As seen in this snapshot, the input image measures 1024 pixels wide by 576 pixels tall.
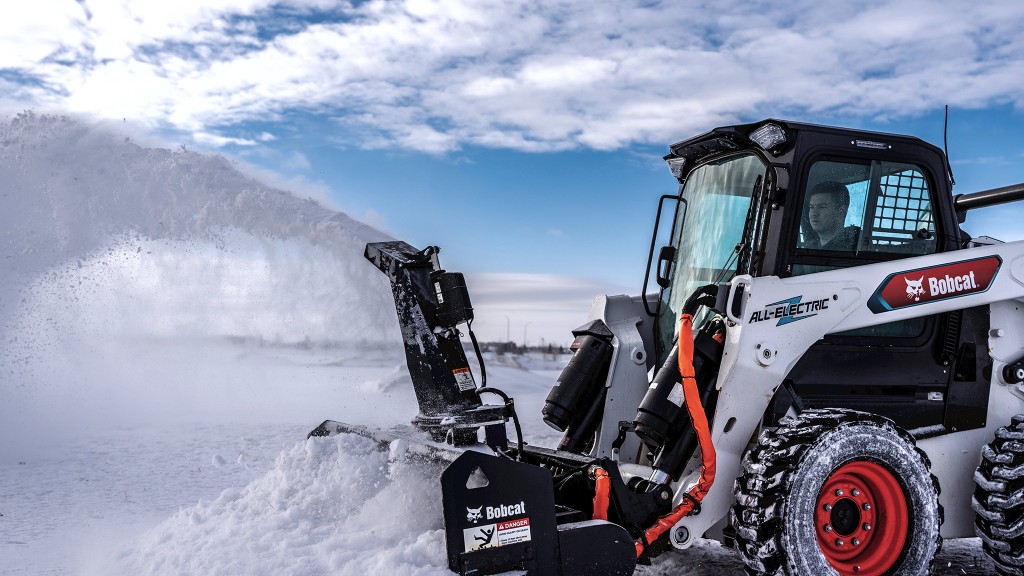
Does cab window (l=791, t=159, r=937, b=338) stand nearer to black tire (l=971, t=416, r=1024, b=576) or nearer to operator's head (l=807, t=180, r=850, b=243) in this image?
operator's head (l=807, t=180, r=850, b=243)

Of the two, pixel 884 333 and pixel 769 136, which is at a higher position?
pixel 769 136

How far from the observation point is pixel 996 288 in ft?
16.3

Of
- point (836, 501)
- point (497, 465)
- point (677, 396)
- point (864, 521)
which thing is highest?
point (677, 396)

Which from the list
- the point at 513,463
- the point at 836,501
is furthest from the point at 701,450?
the point at 513,463

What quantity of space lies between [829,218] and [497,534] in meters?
2.61

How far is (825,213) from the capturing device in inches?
184

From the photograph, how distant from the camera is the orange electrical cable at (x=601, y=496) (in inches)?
160

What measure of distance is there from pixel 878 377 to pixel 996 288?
0.93 metres

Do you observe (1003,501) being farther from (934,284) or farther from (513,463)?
(513,463)

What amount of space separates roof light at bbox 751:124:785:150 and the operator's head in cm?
33

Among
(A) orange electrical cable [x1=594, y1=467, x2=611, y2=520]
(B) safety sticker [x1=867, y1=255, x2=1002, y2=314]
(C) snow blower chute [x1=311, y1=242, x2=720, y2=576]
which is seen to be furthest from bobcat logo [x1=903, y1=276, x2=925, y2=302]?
(A) orange electrical cable [x1=594, y1=467, x2=611, y2=520]

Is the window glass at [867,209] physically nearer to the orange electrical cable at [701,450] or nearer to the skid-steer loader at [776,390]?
the skid-steer loader at [776,390]

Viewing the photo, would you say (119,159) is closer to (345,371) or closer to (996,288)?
(996,288)

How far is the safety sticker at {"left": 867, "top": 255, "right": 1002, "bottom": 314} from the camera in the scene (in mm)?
4629
